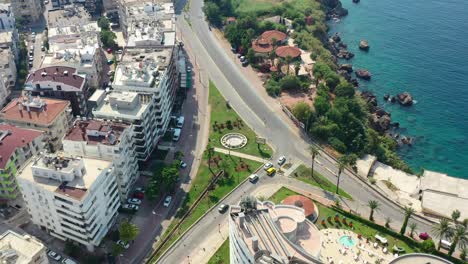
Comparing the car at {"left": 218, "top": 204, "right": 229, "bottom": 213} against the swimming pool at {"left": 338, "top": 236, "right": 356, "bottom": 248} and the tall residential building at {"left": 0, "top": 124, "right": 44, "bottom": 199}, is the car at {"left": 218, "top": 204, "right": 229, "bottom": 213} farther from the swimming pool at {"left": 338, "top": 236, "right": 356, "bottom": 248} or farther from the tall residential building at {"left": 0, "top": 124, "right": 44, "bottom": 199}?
the tall residential building at {"left": 0, "top": 124, "right": 44, "bottom": 199}

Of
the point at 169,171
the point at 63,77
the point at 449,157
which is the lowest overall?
the point at 449,157

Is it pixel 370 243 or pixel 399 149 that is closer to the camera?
pixel 370 243

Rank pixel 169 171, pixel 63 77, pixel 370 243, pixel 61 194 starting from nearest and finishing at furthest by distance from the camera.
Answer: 1. pixel 61 194
2. pixel 370 243
3. pixel 169 171
4. pixel 63 77

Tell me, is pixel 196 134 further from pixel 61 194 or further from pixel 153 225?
pixel 61 194

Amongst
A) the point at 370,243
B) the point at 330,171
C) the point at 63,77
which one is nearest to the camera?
Answer: the point at 370,243

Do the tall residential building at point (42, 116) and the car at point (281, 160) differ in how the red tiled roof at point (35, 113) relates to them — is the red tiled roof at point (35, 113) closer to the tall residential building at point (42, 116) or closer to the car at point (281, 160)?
the tall residential building at point (42, 116)

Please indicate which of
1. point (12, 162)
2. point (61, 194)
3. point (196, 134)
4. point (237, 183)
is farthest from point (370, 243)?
point (12, 162)

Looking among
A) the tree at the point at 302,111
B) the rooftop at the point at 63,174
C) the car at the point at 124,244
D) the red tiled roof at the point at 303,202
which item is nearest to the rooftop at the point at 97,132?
the rooftop at the point at 63,174
